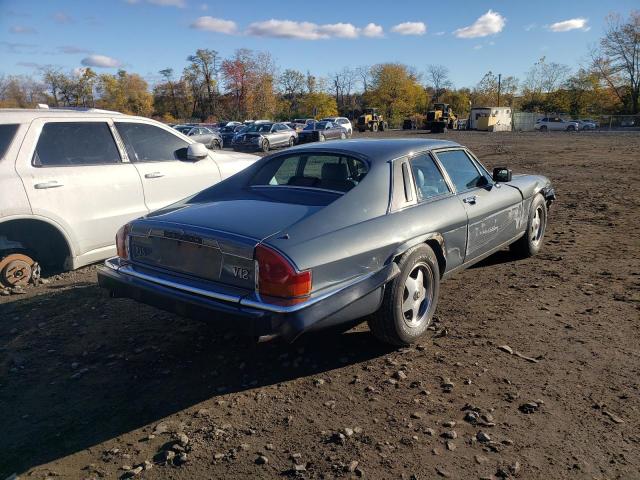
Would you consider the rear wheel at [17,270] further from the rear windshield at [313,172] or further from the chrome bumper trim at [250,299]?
the rear windshield at [313,172]

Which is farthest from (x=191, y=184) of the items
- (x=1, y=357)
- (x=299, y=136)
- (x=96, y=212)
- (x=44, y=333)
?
(x=299, y=136)

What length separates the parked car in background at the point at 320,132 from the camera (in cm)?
3016

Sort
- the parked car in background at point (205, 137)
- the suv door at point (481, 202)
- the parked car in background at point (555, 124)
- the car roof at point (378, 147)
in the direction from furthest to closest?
the parked car in background at point (555, 124)
the parked car in background at point (205, 137)
the suv door at point (481, 202)
the car roof at point (378, 147)

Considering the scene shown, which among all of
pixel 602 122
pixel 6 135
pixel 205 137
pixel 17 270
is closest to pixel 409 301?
pixel 17 270

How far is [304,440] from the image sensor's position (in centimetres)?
272

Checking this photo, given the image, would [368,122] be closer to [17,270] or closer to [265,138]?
[265,138]

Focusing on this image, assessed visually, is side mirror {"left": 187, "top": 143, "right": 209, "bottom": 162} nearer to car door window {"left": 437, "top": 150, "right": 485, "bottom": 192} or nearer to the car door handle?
the car door handle

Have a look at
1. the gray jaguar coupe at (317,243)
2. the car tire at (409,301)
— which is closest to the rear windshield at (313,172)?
the gray jaguar coupe at (317,243)

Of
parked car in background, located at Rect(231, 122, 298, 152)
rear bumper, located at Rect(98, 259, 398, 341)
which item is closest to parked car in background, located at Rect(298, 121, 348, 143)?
parked car in background, located at Rect(231, 122, 298, 152)

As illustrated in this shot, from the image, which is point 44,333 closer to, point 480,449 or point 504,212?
point 480,449

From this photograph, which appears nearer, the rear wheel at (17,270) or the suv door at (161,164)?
the rear wheel at (17,270)

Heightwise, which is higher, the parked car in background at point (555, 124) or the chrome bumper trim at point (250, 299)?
the parked car in background at point (555, 124)

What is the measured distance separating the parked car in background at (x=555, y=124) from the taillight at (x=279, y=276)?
59958 mm

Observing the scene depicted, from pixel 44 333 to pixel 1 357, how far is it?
0.44 meters
